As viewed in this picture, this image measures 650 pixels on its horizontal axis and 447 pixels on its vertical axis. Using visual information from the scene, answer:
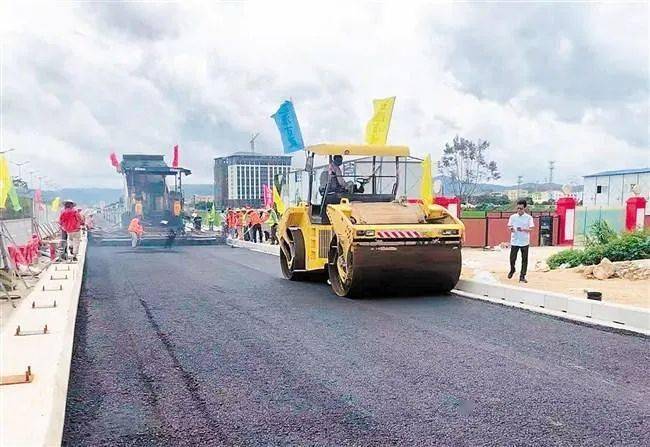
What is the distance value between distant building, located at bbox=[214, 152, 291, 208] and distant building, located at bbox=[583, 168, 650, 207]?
2341cm

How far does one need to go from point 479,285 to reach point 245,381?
220 inches

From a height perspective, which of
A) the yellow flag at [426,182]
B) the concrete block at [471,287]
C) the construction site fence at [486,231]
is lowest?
the concrete block at [471,287]

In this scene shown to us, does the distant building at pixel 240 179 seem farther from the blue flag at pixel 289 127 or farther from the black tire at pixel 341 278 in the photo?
the black tire at pixel 341 278

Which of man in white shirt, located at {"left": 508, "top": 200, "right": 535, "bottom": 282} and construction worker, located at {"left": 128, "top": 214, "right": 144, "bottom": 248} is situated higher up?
man in white shirt, located at {"left": 508, "top": 200, "right": 535, "bottom": 282}

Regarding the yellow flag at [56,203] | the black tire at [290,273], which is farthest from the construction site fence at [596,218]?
the yellow flag at [56,203]

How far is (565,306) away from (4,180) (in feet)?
28.1

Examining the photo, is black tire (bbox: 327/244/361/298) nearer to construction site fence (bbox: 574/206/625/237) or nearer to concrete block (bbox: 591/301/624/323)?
concrete block (bbox: 591/301/624/323)

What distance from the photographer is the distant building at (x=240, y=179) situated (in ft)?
98.8

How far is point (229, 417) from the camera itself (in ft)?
13.4

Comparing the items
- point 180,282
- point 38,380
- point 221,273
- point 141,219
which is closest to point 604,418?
point 38,380

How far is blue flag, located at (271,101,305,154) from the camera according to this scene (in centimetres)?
1588

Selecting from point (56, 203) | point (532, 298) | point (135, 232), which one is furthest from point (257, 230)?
point (532, 298)

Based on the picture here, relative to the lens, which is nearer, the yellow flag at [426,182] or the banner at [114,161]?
the yellow flag at [426,182]

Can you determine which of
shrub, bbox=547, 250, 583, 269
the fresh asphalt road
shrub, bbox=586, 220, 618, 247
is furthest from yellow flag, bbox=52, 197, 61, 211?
shrub, bbox=586, 220, 618, 247
